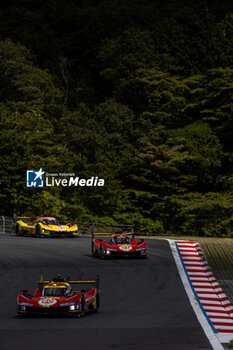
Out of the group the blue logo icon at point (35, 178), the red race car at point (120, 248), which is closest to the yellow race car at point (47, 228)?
the red race car at point (120, 248)

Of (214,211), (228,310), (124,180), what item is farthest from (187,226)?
(228,310)

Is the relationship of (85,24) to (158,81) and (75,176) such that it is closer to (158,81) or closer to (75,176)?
(158,81)

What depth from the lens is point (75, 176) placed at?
65562 mm

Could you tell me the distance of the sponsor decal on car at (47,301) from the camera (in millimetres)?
17688

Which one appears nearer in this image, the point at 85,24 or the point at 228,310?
the point at 228,310

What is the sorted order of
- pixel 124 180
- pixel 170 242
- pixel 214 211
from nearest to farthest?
1. pixel 170 242
2. pixel 214 211
3. pixel 124 180

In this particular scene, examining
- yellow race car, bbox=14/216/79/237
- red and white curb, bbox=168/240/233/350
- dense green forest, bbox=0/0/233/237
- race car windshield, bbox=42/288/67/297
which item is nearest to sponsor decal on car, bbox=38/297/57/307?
race car windshield, bbox=42/288/67/297

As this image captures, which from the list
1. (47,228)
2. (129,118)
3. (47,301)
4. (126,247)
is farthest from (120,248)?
(129,118)

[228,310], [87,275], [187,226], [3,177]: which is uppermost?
[228,310]

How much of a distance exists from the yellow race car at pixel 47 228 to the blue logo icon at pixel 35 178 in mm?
15137

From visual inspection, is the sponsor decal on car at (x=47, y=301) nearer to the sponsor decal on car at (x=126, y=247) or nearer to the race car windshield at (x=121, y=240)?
the sponsor decal on car at (x=126, y=247)

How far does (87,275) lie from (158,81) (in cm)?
5158

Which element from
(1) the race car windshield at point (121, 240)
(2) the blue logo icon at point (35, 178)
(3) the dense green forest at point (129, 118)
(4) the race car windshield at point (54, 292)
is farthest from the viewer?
(3) the dense green forest at point (129, 118)

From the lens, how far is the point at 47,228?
41750 mm
